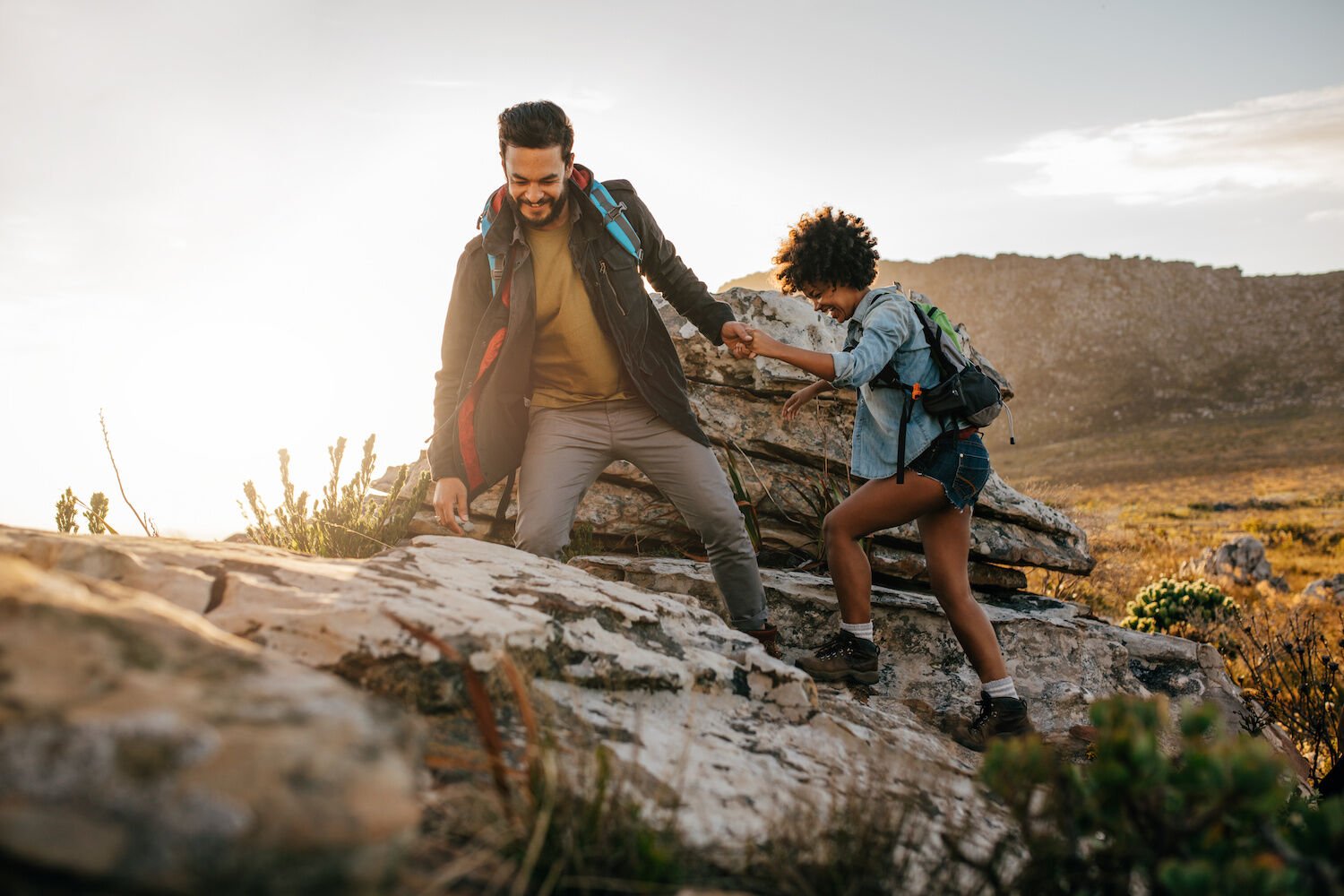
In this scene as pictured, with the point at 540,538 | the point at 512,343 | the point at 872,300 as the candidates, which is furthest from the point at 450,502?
the point at 872,300

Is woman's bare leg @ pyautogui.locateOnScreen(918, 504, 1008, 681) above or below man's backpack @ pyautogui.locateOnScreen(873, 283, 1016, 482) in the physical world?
below

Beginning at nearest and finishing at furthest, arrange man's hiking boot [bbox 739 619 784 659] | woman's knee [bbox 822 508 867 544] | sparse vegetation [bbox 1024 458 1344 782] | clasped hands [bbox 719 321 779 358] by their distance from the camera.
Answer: woman's knee [bbox 822 508 867 544] → clasped hands [bbox 719 321 779 358] → man's hiking boot [bbox 739 619 784 659] → sparse vegetation [bbox 1024 458 1344 782]

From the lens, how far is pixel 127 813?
3.15ft

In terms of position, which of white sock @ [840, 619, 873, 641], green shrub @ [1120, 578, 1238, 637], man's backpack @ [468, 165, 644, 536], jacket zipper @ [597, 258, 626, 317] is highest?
man's backpack @ [468, 165, 644, 536]

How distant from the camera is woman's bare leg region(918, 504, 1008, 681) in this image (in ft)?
12.1

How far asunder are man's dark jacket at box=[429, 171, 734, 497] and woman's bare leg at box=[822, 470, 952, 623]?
2.87ft

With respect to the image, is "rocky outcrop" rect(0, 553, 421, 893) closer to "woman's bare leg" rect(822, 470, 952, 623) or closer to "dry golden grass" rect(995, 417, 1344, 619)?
"woman's bare leg" rect(822, 470, 952, 623)

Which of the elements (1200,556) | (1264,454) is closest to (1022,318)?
(1264,454)

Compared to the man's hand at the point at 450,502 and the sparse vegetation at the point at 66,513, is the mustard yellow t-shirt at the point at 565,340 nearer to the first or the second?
the man's hand at the point at 450,502

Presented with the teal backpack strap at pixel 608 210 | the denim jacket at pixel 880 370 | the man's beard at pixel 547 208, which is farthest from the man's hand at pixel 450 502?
the denim jacket at pixel 880 370

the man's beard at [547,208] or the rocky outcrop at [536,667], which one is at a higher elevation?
the man's beard at [547,208]

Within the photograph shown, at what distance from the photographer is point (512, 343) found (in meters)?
4.07

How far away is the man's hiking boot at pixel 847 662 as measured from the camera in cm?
403

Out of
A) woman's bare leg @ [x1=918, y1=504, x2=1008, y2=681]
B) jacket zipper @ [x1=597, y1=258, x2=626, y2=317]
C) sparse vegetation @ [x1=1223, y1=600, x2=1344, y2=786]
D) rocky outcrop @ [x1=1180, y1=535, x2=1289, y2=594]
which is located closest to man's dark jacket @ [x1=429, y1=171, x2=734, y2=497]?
jacket zipper @ [x1=597, y1=258, x2=626, y2=317]
